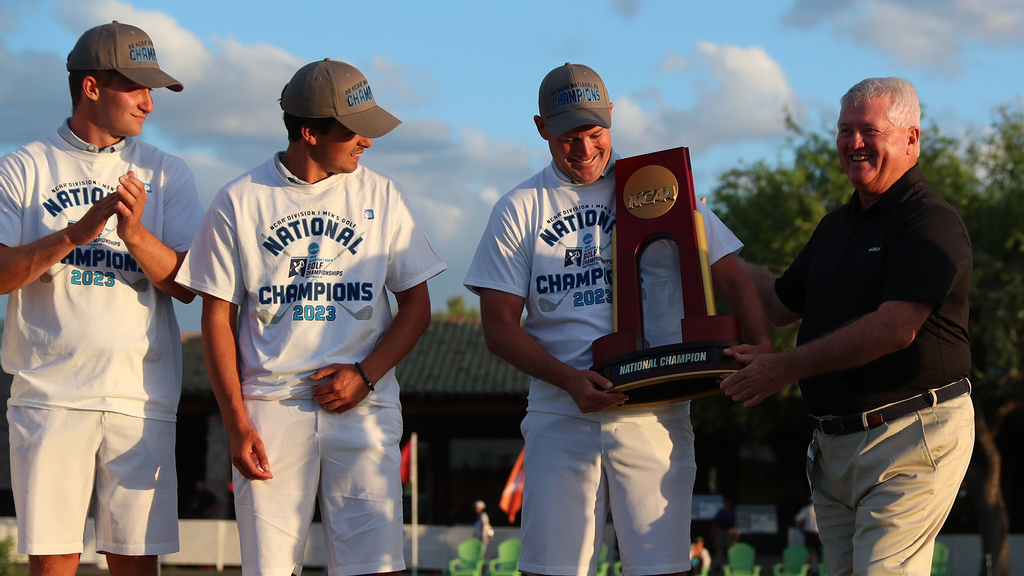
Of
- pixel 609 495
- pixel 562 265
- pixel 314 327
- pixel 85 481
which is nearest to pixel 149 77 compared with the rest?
pixel 314 327

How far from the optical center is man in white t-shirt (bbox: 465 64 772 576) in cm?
345

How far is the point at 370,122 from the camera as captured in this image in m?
3.50

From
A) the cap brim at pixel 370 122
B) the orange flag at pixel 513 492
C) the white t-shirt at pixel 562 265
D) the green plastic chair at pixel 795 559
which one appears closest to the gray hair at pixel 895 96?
the white t-shirt at pixel 562 265

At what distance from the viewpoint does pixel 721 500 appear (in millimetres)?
23094

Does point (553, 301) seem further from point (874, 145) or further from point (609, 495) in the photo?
point (874, 145)

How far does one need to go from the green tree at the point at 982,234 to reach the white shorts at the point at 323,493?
50.5ft

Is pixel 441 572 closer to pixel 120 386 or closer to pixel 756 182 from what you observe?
pixel 756 182

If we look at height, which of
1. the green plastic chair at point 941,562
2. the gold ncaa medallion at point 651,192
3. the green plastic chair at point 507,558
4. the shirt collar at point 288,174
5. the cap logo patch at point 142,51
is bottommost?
the green plastic chair at point 941,562

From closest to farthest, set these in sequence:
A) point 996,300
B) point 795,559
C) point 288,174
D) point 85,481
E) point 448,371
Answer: point 85,481, point 288,174, point 996,300, point 795,559, point 448,371

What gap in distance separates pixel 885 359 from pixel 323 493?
2.18 metres

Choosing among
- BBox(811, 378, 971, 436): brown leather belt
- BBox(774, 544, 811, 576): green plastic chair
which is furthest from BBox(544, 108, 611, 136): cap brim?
BBox(774, 544, 811, 576): green plastic chair

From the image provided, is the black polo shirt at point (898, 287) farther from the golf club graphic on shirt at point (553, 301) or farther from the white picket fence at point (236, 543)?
the white picket fence at point (236, 543)

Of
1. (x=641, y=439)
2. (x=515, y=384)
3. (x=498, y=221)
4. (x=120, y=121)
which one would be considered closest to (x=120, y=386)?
(x=120, y=121)

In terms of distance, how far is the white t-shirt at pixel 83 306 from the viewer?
3.43 meters
